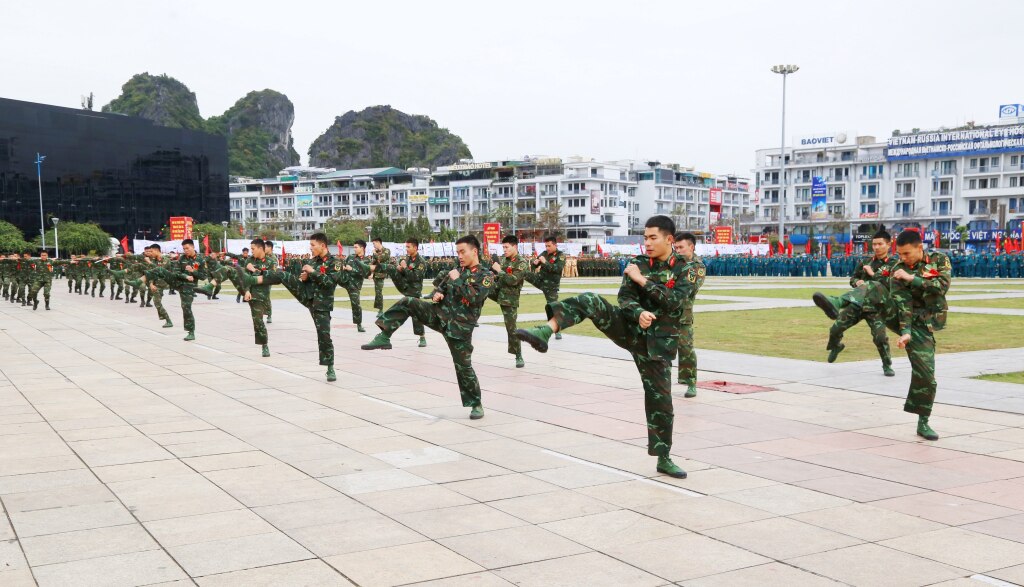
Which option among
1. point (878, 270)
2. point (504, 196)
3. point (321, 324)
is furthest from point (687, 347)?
point (504, 196)

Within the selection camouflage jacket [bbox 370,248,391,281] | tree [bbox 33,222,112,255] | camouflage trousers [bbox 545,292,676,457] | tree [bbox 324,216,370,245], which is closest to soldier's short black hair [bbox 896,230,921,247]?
camouflage trousers [bbox 545,292,676,457]

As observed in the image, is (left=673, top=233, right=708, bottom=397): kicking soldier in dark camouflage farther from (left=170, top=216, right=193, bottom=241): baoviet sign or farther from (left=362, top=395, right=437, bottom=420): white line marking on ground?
(left=170, top=216, right=193, bottom=241): baoviet sign

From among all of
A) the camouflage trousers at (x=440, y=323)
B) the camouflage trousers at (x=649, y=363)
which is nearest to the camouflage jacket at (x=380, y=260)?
the camouflage trousers at (x=440, y=323)

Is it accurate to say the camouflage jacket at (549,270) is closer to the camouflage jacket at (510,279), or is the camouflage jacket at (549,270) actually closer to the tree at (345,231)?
the camouflage jacket at (510,279)

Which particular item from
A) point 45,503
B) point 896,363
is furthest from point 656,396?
point 896,363

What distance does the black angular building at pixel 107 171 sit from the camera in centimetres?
8812

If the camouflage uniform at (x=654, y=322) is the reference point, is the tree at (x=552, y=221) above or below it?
above

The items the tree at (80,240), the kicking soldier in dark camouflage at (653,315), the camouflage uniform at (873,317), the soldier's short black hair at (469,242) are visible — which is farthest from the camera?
the tree at (80,240)

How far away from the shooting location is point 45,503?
6082 millimetres

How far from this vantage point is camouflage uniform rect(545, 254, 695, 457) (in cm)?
629

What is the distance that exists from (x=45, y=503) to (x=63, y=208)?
318ft

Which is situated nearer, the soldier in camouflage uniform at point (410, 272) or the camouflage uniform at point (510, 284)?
the camouflage uniform at point (510, 284)

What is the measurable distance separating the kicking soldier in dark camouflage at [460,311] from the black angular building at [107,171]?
9137 centimetres

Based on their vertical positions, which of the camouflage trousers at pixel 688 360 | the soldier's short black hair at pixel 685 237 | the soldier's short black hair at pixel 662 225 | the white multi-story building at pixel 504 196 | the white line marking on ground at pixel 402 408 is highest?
the white multi-story building at pixel 504 196
